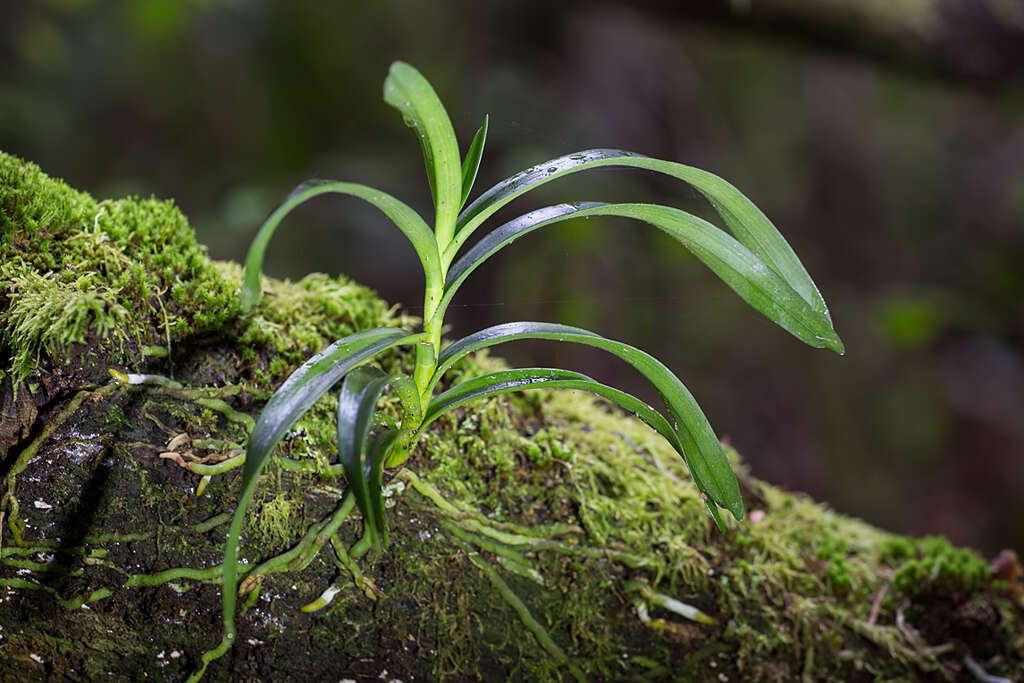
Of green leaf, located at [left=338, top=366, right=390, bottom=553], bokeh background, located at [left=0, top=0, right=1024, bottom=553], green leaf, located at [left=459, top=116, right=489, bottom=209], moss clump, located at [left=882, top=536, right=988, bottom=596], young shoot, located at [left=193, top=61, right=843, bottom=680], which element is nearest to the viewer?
green leaf, located at [left=338, top=366, right=390, bottom=553]

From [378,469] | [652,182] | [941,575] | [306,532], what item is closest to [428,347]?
[378,469]

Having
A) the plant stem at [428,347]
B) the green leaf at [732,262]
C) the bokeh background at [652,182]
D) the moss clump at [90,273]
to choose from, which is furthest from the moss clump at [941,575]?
the bokeh background at [652,182]

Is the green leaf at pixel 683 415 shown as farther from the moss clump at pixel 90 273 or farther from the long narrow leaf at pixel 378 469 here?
the moss clump at pixel 90 273

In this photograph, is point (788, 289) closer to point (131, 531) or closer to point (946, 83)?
point (131, 531)

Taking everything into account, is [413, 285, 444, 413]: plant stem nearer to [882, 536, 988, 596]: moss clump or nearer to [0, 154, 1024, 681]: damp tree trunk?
[0, 154, 1024, 681]: damp tree trunk

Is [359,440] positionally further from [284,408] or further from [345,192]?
[345,192]

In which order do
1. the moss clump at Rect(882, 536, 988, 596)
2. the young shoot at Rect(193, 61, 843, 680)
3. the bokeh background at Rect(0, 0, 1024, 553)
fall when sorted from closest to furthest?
the young shoot at Rect(193, 61, 843, 680), the moss clump at Rect(882, 536, 988, 596), the bokeh background at Rect(0, 0, 1024, 553)

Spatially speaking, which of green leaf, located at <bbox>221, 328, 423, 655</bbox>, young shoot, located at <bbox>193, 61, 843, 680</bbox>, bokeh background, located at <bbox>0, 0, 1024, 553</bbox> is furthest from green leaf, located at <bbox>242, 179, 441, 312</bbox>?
bokeh background, located at <bbox>0, 0, 1024, 553</bbox>

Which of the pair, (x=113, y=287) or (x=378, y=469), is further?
(x=113, y=287)
